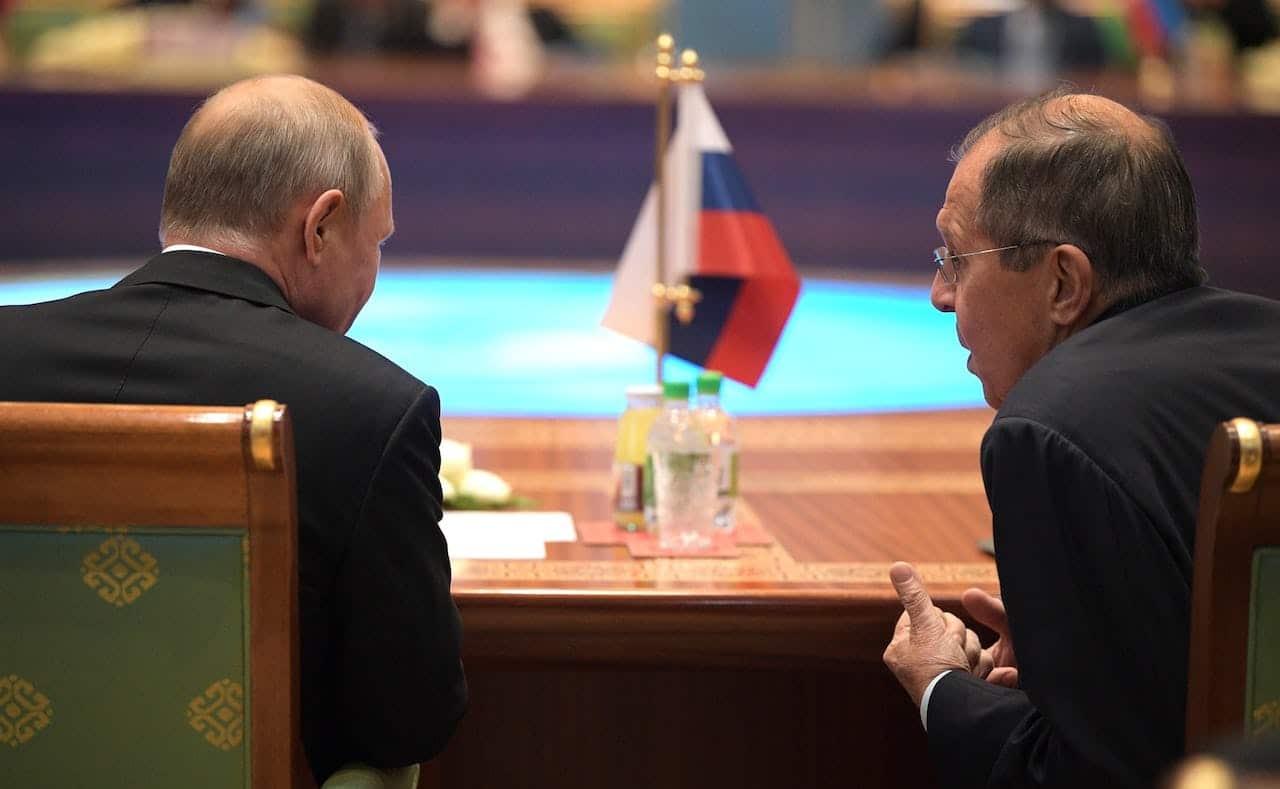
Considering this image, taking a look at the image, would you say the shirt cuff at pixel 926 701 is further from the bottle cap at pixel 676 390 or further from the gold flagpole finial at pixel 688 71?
the gold flagpole finial at pixel 688 71

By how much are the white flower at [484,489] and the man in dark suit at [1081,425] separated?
0.74m

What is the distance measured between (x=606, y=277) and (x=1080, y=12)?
3551mm

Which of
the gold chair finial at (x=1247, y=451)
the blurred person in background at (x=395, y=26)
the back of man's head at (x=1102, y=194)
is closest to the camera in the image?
the gold chair finial at (x=1247, y=451)

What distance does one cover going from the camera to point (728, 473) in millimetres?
2131

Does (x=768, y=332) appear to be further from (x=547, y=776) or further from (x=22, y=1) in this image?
(x=22, y=1)

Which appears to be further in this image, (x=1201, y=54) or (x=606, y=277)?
(x=1201, y=54)

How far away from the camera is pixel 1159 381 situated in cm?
146

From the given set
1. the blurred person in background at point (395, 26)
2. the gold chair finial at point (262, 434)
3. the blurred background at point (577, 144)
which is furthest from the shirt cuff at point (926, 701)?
the blurred person in background at point (395, 26)

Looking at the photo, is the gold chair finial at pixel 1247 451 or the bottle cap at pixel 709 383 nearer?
the gold chair finial at pixel 1247 451

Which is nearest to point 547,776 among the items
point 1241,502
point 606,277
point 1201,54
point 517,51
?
point 1241,502

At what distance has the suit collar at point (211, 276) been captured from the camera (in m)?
1.58

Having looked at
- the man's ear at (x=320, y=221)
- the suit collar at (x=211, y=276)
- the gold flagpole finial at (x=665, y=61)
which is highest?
the gold flagpole finial at (x=665, y=61)

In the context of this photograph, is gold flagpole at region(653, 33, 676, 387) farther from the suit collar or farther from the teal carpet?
the teal carpet

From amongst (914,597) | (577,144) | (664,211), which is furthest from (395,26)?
(914,597)
